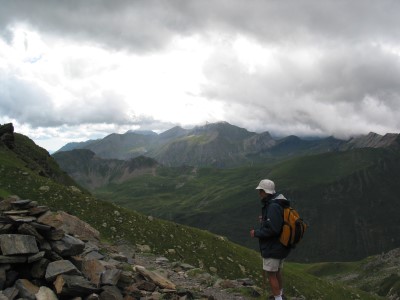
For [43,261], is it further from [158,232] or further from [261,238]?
[158,232]

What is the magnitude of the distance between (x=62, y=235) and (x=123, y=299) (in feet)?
11.1

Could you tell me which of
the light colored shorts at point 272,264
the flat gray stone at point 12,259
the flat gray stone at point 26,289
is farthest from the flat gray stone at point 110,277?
the light colored shorts at point 272,264

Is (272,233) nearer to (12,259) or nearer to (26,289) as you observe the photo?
(26,289)

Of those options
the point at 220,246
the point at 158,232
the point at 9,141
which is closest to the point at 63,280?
the point at 158,232

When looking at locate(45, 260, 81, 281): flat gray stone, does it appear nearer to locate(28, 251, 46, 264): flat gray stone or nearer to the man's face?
locate(28, 251, 46, 264): flat gray stone

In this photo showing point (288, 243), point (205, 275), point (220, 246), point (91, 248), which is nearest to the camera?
point (288, 243)

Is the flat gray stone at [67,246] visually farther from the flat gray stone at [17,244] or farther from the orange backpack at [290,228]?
the orange backpack at [290,228]

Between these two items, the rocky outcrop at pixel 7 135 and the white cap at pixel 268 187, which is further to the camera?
the rocky outcrop at pixel 7 135

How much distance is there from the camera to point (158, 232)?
3734 centimetres

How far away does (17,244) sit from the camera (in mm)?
14242

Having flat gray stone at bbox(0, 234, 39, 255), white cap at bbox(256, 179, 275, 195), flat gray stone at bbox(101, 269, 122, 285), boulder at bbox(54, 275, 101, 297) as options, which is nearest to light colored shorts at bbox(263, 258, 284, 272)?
white cap at bbox(256, 179, 275, 195)

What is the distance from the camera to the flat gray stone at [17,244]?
14.1 metres

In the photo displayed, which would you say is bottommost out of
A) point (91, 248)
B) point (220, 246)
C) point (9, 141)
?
point (220, 246)

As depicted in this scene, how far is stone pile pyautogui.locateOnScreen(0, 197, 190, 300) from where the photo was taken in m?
13.9
